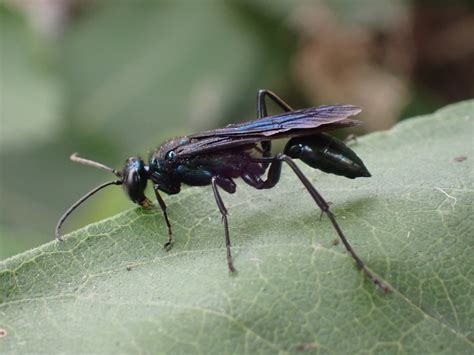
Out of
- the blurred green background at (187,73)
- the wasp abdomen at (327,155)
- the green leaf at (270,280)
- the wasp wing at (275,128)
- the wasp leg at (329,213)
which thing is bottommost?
the blurred green background at (187,73)

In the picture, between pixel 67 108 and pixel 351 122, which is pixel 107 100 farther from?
pixel 351 122

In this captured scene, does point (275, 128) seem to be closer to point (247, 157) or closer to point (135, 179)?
point (247, 157)

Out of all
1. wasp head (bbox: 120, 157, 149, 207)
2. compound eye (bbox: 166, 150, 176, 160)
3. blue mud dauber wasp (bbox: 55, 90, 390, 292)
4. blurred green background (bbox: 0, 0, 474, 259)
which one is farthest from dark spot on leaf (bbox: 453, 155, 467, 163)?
blurred green background (bbox: 0, 0, 474, 259)

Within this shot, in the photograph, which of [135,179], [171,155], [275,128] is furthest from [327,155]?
[135,179]

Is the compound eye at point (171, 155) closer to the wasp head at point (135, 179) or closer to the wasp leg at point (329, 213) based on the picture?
the wasp head at point (135, 179)

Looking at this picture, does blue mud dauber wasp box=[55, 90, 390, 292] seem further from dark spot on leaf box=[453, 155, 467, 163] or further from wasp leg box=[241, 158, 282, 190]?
dark spot on leaf box=[453, 155, 467, 163]

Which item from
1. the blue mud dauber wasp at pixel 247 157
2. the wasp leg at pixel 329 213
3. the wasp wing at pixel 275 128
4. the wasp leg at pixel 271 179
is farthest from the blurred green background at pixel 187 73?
the wasp leg at pixel 329 213

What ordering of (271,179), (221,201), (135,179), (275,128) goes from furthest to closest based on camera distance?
1. (135,179)
2. (271,179)
3. (275,128)
4. (221,201)
